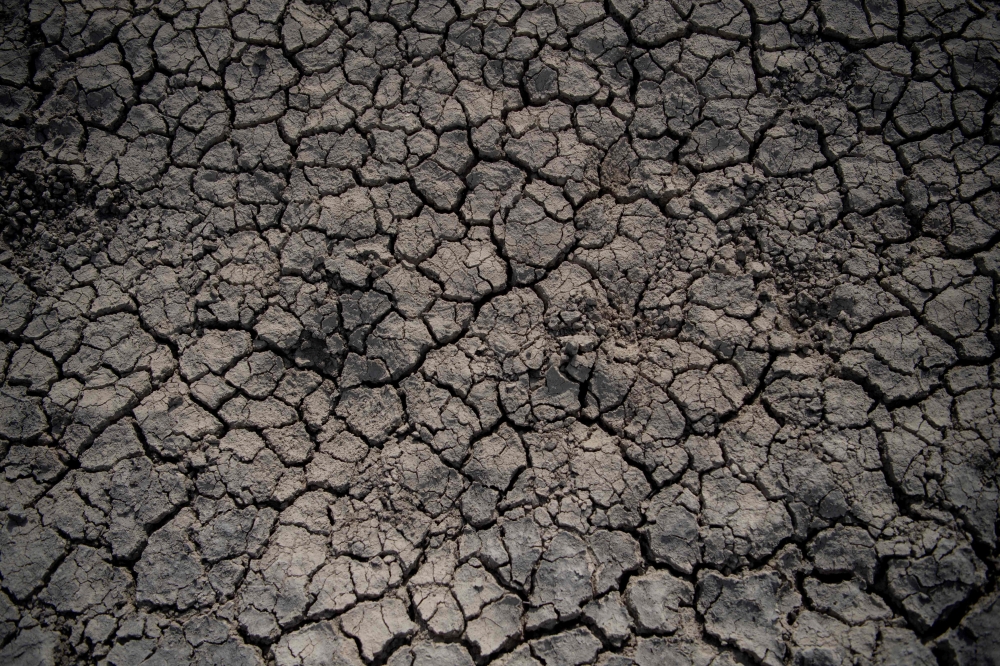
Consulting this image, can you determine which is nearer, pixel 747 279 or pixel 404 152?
pixel 747 279

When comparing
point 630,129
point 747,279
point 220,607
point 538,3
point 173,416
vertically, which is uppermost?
point 538,3

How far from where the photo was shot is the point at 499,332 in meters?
2.64

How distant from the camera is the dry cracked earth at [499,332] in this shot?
2312 mm

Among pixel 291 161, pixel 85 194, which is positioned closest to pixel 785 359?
pixel 291 161

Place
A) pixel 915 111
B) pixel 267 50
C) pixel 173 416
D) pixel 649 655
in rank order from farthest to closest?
pixel 267 50 → pixel 915 111 → pixel 173 416 → pixel 649 655

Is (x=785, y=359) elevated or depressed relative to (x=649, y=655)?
elevated

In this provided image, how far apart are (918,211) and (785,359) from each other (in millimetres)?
789

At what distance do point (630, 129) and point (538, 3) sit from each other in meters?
0.70

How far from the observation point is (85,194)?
287 centimetres

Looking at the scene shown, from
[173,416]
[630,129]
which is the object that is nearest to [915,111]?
[630,129]

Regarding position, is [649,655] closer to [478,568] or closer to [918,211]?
[478,568]

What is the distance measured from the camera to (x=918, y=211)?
2.71 m

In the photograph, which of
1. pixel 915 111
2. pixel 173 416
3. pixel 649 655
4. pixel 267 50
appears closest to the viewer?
pixel 649 655

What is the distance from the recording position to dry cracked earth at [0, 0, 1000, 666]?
2.31 metres
